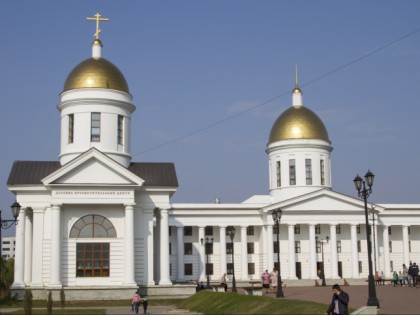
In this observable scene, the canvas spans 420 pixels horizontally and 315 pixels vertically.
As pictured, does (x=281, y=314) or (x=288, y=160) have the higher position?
(x=288, y=160)

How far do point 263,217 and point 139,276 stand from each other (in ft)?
69.3

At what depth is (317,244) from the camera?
61.8 metres

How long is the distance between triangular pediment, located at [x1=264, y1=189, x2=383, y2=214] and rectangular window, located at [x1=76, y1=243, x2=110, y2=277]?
21.7 m

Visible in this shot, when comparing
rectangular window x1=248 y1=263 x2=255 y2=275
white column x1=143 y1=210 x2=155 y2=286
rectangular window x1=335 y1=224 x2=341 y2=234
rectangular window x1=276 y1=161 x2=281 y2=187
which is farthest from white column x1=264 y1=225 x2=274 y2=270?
white column x1=143 y1=210 x2=155 y2=286

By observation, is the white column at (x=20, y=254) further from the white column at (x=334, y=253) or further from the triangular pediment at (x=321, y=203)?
the white column at (x=334, y=253)

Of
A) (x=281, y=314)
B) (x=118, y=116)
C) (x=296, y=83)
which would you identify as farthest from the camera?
(x=296, y=83)

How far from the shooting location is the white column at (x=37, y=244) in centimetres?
4088

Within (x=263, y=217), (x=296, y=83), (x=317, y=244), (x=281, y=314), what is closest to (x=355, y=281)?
(x=317, y=244)

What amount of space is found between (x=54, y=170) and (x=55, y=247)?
18.9 feet

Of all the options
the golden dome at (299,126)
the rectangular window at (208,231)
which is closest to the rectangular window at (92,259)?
the rectangular window at (208,231)

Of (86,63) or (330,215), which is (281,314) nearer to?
(86,63)

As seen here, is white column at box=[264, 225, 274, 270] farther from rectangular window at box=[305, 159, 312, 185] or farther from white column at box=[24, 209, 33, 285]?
white column at box=[24, 209, 33, 285]

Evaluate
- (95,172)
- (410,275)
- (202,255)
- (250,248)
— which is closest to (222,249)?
(202,255)

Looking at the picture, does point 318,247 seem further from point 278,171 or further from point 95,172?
point 95,172
